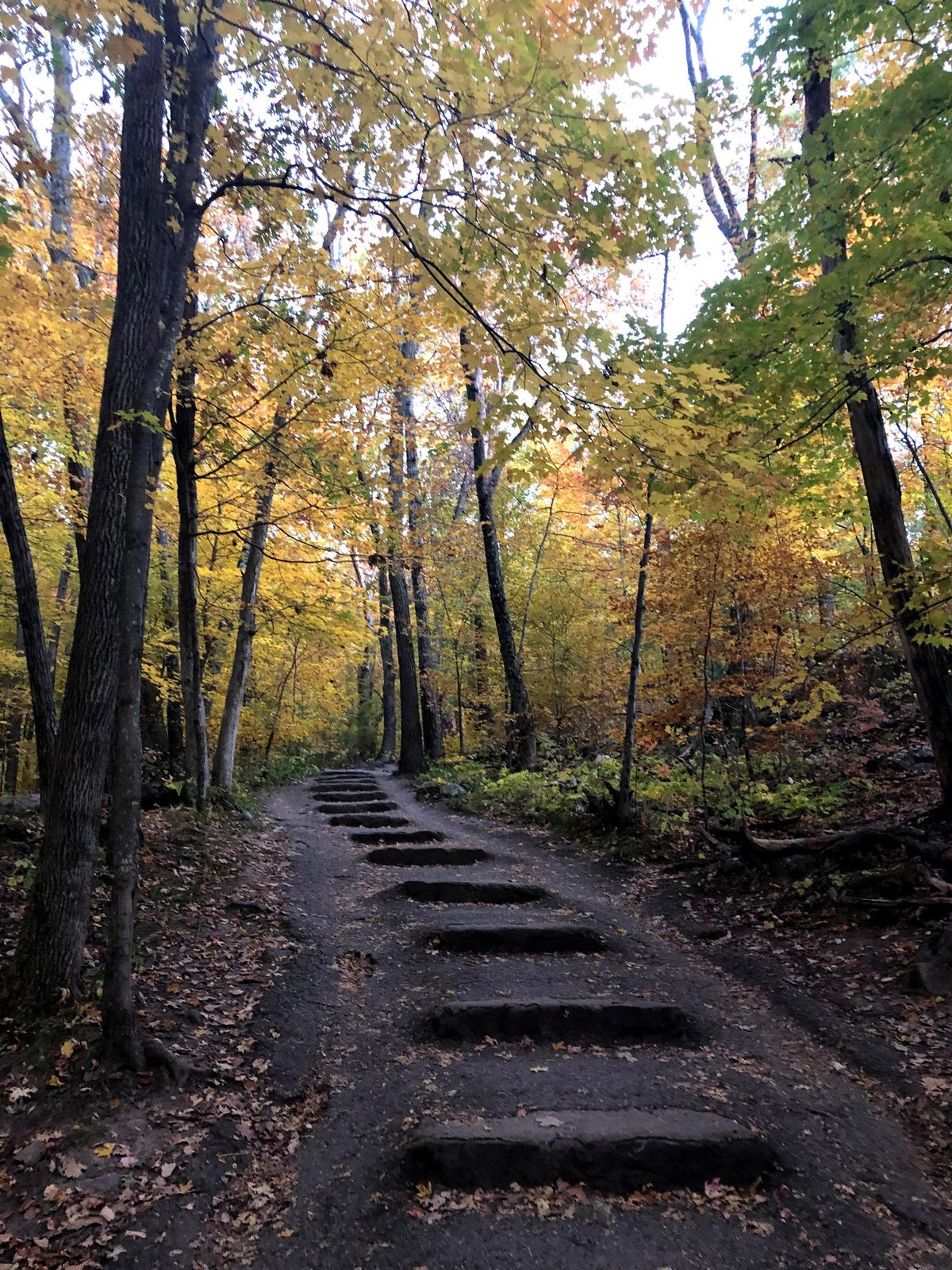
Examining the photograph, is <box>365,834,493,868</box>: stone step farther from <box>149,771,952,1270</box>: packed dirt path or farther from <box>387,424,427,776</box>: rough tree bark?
<box>387,424,427,776</box>: rough tree bark

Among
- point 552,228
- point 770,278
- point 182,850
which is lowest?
point 182,850

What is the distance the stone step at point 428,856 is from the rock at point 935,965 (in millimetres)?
4369

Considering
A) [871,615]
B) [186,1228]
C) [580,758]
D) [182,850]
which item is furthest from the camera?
[580,758]

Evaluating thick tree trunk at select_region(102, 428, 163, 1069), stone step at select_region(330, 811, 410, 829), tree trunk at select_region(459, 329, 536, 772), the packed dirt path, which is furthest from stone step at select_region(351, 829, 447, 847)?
thick tree trunk at select_region(102, 428, 163, 1069)

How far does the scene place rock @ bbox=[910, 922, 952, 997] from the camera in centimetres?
429

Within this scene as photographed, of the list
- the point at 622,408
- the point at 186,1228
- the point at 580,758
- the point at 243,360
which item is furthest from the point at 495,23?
the point at 580,758

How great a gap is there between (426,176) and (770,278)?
140 inches

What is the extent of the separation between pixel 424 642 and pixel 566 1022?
40.2ft

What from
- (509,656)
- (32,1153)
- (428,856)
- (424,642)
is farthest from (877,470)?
(424,642)

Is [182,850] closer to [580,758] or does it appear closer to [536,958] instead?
[536,958]

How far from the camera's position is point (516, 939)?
5.47 meters

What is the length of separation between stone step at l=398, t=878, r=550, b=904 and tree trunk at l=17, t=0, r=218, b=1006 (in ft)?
10.3

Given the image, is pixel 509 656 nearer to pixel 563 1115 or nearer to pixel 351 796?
pixel 351 796

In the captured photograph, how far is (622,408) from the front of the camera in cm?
328
